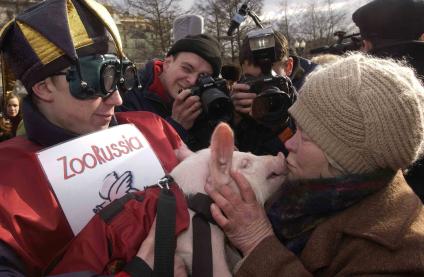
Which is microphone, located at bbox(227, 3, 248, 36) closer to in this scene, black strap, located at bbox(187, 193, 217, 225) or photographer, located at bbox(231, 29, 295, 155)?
photographer, located at bbox(231, 29, 295, 155)

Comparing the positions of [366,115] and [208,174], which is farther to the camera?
[208,174]

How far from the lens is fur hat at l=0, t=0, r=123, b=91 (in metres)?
1.75

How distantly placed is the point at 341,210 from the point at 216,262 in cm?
51

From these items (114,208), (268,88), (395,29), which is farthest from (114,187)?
(395,29)

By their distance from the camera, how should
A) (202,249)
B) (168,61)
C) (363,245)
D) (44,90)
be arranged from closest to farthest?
(363,245), (202,249), (44,90), (168,61)

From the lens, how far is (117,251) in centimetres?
142

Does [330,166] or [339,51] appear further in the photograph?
[339,51]

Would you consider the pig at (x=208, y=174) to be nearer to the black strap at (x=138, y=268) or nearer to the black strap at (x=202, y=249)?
the black strap at (x=202, y=249)

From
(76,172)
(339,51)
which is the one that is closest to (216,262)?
(76,172)

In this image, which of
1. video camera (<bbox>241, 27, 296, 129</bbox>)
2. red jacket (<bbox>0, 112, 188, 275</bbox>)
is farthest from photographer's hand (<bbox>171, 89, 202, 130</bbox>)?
red jacket (<bbox>0, 112, 188, 275</bbox>)

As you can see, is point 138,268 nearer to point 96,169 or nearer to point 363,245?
point 96,169

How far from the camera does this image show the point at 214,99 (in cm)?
241

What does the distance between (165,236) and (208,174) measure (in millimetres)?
355

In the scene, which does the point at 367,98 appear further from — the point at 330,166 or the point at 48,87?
the point at 48,87
